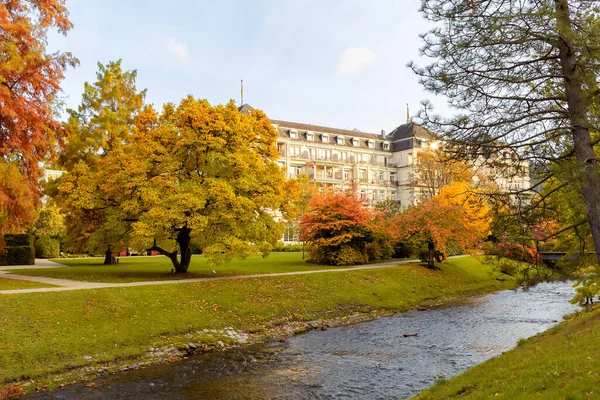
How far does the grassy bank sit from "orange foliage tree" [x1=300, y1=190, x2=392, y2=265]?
2258cm

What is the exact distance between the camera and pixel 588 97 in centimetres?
815

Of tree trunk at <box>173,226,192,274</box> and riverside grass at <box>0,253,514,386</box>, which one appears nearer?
riverside grass at <box>0,253,514,386</box>

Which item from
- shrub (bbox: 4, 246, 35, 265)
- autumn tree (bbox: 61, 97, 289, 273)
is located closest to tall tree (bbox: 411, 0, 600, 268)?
autumn tree (bbox: 61, 97, 289, 273)

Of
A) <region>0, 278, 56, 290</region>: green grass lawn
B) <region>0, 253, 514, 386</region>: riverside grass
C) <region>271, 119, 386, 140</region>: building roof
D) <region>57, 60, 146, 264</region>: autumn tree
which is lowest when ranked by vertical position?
<region>0, 253, 514, 386</region>: riverside grass

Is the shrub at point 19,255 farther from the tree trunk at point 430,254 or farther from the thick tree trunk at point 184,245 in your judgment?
the tree trunk at point 430,254

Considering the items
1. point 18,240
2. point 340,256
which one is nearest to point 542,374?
point 340,256

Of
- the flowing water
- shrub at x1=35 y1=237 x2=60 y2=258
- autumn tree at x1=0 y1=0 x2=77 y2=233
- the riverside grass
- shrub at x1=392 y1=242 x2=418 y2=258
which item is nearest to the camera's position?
the flowing water

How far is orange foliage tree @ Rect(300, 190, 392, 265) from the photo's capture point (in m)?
34.4

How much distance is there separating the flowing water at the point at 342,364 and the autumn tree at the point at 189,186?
6.44m

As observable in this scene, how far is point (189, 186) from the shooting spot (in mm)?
21438

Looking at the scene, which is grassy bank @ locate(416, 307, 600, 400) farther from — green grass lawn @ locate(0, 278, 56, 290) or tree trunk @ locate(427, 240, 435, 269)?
tree trunk @ locate(427, 240, 435, 269)

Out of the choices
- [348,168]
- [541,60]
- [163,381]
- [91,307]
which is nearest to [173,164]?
[91,307]

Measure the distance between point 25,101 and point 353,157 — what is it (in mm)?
62039

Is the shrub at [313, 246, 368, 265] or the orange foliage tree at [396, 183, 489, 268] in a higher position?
the orange foliage tree at [396, 183, 489, 268]
